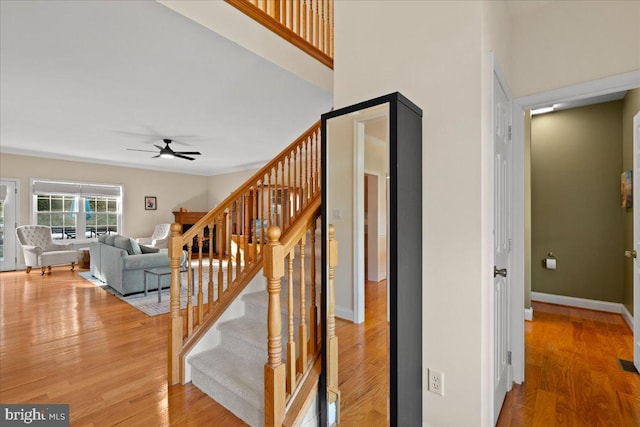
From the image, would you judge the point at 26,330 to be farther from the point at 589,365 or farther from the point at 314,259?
the point at 589,365

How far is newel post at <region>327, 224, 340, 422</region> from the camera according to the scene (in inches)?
66.1

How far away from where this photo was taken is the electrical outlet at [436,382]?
1.58m

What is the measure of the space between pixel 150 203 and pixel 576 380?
9351 mm

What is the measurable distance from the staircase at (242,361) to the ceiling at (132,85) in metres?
1.99

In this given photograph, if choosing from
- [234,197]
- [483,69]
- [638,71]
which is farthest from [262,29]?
[638,71]

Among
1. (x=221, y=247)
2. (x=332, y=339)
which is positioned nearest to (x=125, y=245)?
(x=221, y=247)

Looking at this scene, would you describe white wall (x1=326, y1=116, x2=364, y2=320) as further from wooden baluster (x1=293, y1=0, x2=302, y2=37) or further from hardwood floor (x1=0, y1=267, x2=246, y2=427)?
wooden baluster (x1=293, y1=0, x2=302, y2=37)

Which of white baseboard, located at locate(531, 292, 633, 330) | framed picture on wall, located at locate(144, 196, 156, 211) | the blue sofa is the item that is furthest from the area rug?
white baseboard, located at locate(531, 292, 633, 330)

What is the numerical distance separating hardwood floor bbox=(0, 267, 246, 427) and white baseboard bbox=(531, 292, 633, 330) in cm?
417

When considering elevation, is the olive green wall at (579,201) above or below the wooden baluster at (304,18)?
below

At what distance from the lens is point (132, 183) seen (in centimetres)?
837

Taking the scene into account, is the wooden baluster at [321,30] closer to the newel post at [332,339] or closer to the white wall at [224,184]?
the newel post at [332,339]

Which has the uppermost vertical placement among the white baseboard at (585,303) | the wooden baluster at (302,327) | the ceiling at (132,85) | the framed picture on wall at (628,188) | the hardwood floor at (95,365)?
the ceiling at (132,85)

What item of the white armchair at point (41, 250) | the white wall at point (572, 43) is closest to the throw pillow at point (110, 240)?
the white armchair at point (41, 250)
